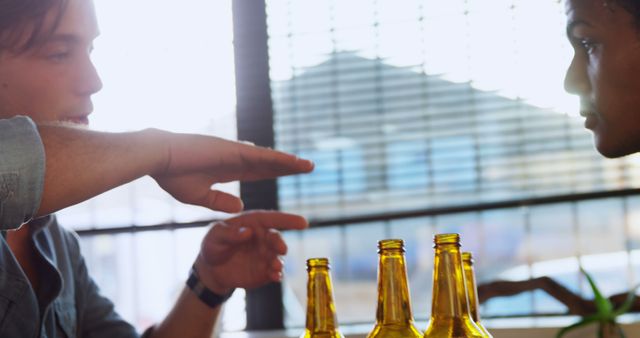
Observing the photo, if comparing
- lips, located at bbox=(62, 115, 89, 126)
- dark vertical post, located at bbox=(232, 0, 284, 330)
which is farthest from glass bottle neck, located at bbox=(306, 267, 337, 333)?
dark vertical post, located at bbox=(232, 0, 284, 330)

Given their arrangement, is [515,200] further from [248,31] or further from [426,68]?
[248,31]

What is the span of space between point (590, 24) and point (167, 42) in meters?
1.47

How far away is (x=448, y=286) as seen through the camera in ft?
2.72

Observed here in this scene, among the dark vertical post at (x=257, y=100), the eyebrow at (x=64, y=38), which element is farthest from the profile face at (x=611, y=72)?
the dark vertical post at (x=257, y=100)

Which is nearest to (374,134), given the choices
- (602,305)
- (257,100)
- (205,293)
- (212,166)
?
(257,100)

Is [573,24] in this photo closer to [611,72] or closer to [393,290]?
[611,72]

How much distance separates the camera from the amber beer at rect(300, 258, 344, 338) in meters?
0.85

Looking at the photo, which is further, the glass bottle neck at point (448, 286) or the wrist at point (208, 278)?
the wrist at point (208, 278)

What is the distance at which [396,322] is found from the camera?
836 mm

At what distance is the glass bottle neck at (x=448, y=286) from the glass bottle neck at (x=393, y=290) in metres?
0.03

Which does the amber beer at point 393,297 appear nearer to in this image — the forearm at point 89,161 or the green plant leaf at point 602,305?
the forearm at point 89,161

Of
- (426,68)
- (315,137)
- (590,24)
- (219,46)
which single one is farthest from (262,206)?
(590,24)

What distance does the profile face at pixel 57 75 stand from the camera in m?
1.22

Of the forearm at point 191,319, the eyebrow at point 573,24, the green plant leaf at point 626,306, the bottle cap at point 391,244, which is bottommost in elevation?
the green plant leaf at point 626,306
